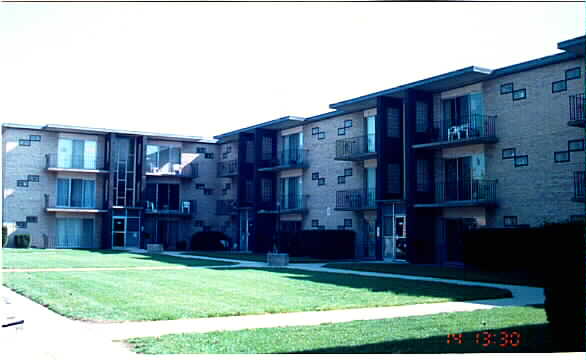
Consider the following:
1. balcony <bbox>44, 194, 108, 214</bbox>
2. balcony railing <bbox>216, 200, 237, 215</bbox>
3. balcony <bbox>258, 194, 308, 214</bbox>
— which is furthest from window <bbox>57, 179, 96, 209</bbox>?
balcony <bbox>258, 194, 308, 214</bbox>

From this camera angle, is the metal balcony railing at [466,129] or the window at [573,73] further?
the metal balcony railing at [466,129]

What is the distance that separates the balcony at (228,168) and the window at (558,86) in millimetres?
25341

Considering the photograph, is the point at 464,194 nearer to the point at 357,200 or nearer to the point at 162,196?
the point at 357,200

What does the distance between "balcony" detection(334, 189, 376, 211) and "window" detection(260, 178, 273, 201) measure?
8080mm

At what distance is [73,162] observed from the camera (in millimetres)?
→ 42125

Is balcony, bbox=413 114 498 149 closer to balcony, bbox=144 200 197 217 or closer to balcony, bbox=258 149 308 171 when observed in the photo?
balcony, bbox=258 149 308 171

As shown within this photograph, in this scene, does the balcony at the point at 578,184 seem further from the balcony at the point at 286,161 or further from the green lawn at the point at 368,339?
the balcony at the point at 286,161

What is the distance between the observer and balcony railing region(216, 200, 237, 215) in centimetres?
4438

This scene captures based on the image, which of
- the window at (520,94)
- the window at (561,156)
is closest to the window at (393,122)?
the window at (520,94)

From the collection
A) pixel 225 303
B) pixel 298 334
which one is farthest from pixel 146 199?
pixel 298 334

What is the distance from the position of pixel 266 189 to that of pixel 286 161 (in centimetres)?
280

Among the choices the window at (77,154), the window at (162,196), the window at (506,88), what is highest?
the window at (506,88)

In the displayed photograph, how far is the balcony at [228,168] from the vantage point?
44791 mm

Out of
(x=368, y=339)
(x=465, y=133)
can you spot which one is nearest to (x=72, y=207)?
(x=465, y=133)
